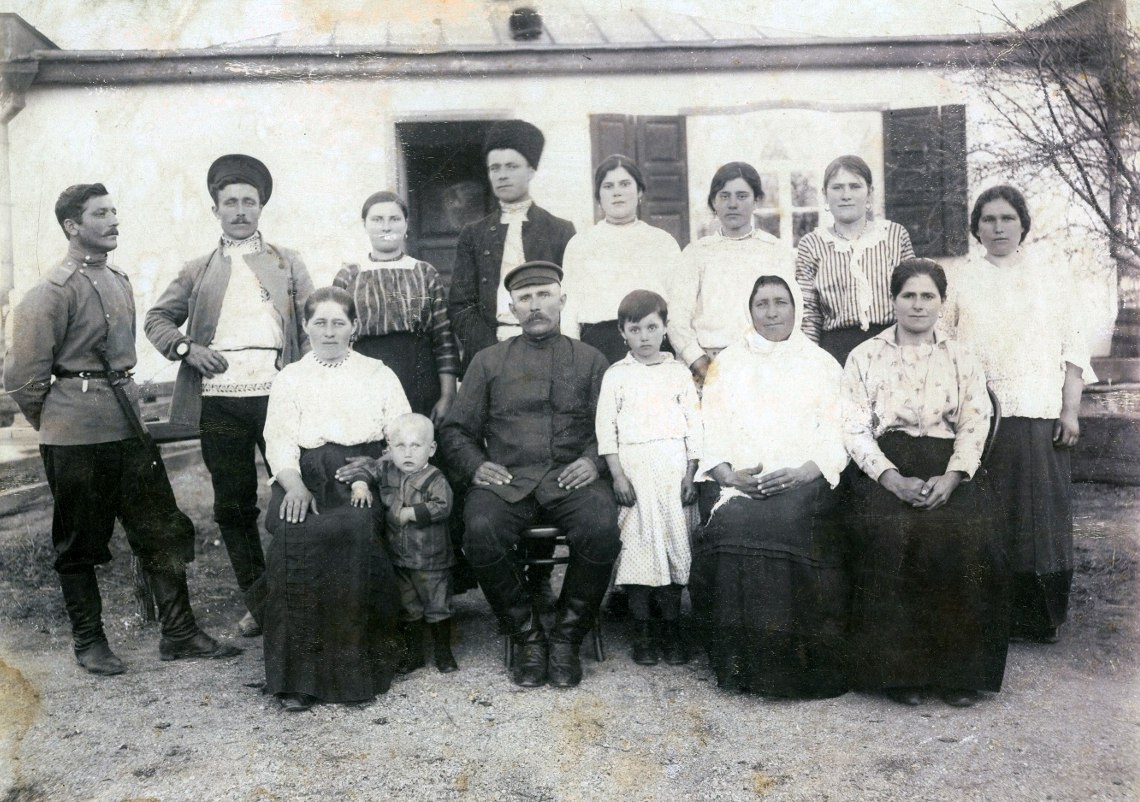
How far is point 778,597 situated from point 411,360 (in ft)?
6.27

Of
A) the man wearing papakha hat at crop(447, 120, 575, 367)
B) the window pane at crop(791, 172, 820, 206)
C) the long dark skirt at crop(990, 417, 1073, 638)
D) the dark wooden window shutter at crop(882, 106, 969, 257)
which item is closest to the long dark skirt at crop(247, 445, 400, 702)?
the man wearing papakha hat at crop(447, 120, 575, 367)

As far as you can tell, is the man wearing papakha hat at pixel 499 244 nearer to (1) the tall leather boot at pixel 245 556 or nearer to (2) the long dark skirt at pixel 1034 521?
(1) the tall leather boot at pixel 245 556

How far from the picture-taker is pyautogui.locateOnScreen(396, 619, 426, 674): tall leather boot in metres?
3.46

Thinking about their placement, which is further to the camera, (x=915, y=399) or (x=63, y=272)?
(x=63, y=272)

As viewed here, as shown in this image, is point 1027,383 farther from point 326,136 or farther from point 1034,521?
point 326,136

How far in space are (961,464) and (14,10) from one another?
15.0 ft

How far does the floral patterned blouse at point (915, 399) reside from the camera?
335 cm

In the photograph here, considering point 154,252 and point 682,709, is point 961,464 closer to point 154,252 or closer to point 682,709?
point 682,709

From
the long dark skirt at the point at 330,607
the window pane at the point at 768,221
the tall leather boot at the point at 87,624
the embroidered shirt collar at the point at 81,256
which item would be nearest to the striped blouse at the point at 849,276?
the window pane at the point at 768,221

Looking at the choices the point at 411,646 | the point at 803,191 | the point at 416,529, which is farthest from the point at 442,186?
the point at 411,646

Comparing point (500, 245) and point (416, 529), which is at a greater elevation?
point (500, 245)

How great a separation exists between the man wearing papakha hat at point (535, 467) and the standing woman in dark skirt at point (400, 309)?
0.31m

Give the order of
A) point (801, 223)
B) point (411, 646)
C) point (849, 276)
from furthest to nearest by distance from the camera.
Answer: point (801, 223), point (849, 276), point (411, 646)

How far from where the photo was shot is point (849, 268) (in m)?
3.86
